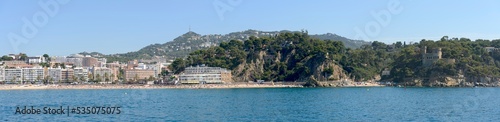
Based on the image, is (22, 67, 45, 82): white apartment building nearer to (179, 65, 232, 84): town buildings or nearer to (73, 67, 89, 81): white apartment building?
(73, 67, 89, 81): white apartment building

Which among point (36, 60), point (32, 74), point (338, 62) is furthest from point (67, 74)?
point (338, 62)

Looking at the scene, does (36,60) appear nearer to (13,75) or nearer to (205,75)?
(13,75)

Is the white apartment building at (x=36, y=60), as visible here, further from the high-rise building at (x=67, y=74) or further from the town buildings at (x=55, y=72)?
the high-rise building at (x=67, y=74)

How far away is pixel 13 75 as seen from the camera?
112 metres

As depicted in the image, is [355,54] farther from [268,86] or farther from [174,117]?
[174,117]

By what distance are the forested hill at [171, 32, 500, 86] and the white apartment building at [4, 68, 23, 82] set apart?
30.8 meters

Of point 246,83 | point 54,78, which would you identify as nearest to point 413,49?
point 246,83

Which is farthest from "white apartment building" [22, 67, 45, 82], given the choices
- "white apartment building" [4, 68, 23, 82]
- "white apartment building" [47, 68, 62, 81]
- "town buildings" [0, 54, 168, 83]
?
"white apartment building" [47, 68, 62, 81]

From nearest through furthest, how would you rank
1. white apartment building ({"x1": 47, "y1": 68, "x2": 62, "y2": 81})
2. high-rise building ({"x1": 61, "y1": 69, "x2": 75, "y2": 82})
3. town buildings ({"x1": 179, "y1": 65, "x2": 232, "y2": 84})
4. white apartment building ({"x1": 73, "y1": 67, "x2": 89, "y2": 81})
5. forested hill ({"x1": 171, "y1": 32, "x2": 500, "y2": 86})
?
forested hill ({"x1": 171, "y1": 32, "x2": 500, "y2": 86})
town buildings ({"x1": 179, "y1": 65, "x2": 232, "y2": 84})
white apartment building ({"x1": 47, "y1": 68, "x2": 62, "y2": 81})
high-rise building ({"x1": 61, "y1": 69, "x2": 75, "y2": 82})
white apartment building ({"x1": 73, "y1": 67, "x2": 89, "y2": 81})

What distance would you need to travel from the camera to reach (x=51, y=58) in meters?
146

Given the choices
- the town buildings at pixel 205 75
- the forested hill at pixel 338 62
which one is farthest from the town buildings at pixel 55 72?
the forested hill at pixel 338 62

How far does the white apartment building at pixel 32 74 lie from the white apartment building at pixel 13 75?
0.69 metres

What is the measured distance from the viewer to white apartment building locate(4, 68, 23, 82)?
11012cm

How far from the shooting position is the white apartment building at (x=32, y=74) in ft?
362
